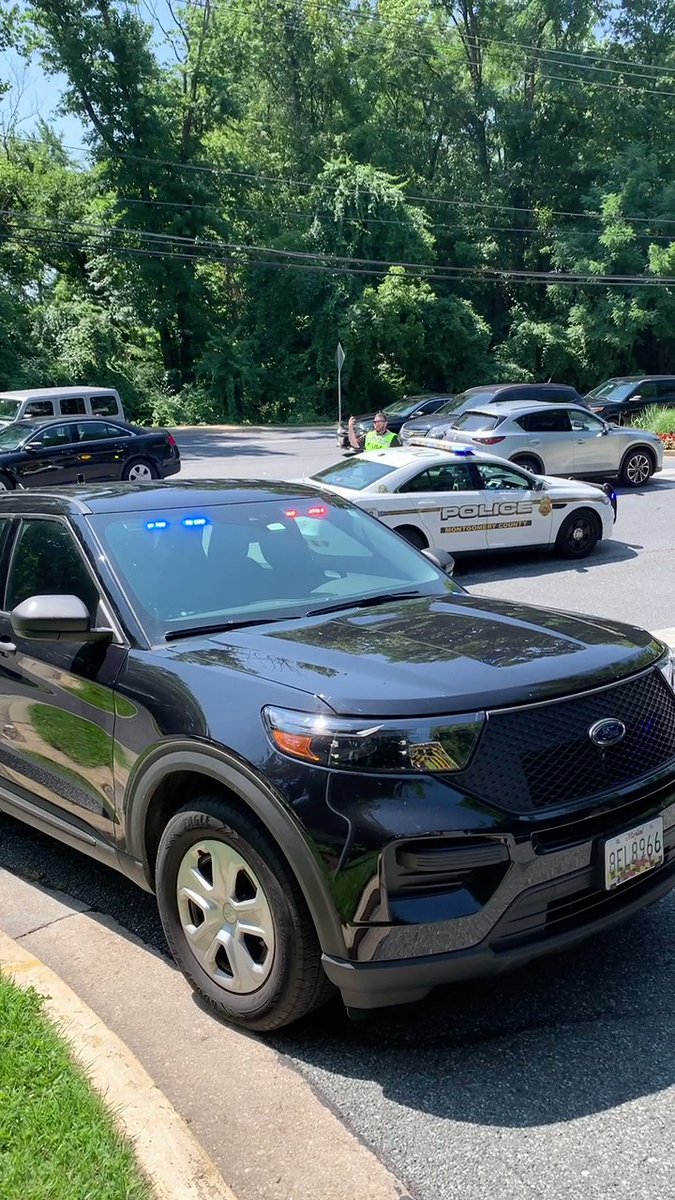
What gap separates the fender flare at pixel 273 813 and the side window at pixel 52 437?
15.0 metres

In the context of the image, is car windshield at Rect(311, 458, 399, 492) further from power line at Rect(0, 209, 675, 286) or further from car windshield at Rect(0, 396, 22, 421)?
power line at Rect(0, 209, 675, 286)

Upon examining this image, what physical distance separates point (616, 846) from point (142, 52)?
42.2 m

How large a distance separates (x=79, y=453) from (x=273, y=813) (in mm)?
15857

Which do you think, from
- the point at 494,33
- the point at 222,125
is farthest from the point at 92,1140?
the point at 494,33

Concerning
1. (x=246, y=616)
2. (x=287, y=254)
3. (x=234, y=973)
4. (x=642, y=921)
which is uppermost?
(x=287, y=254)

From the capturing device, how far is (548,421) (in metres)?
16.8

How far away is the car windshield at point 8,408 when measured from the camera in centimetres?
1936

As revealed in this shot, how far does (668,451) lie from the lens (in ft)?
76.8

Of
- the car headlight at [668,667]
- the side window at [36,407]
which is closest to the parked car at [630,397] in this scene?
the side window at [36,407]

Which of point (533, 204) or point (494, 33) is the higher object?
point (494, 33)

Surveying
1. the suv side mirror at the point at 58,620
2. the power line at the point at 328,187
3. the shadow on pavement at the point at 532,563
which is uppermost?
the power line at the point at 328,187

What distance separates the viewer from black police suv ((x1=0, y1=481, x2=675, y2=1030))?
107 inches

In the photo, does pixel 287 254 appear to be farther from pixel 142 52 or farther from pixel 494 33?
pixel 494 33

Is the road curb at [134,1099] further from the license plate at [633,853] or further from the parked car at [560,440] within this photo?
the parked car at [560,440]
